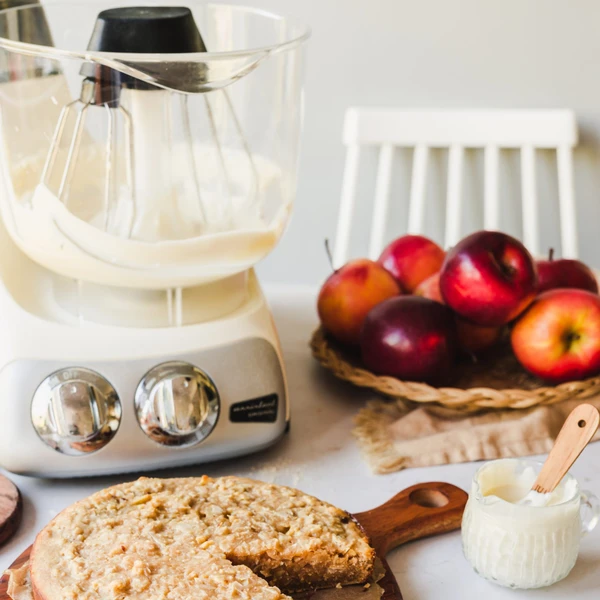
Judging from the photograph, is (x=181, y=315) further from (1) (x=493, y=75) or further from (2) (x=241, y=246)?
(1) (x=493, y=75)

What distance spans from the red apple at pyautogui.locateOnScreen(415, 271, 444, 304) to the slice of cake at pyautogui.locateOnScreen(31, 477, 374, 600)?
0.99 ft

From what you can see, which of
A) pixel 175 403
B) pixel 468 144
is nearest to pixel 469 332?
pixel 175 403

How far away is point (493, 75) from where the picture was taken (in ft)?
4.28

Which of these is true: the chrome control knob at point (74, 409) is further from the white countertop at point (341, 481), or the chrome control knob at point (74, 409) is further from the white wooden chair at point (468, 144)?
the white wooden chair at point (468, 144)

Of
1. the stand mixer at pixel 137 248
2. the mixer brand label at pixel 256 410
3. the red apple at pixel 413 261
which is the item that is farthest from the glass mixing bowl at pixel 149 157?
the red apple at pixel 413 261

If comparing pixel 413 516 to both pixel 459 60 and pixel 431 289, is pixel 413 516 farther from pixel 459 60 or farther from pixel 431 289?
pixel 459 60

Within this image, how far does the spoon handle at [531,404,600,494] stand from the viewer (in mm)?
534

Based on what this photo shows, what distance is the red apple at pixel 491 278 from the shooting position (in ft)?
2.49

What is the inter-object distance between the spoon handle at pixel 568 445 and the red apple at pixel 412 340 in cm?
22

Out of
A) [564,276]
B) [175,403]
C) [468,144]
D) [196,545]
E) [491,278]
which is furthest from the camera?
[468,144]

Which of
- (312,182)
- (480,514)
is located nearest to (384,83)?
(312,182)

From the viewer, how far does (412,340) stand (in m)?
0.77

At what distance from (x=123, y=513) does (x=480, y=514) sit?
0.24 meters

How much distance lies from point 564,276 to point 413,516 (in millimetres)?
358
